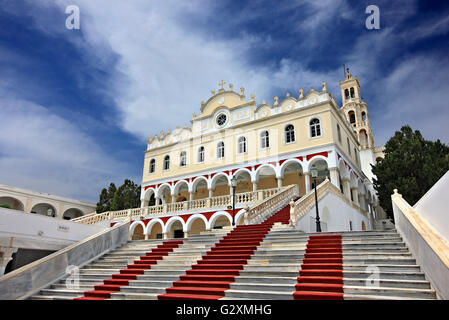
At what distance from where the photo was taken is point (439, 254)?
14.7 feet

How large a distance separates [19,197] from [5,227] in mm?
22307

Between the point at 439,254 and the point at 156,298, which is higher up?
the point at 439,254

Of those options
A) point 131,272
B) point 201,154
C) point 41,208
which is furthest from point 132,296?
point 41,208

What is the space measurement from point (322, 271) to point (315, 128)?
1716 cm

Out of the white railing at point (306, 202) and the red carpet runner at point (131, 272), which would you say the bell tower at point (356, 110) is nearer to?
the white railing at point (306, 202)

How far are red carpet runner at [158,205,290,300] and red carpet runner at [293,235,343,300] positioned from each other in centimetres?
164

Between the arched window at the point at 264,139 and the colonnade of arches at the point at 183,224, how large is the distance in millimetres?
6494

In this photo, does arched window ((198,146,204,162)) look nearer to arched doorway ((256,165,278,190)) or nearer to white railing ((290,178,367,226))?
arched doorway ((256,165,278,190))

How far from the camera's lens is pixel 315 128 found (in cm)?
2238

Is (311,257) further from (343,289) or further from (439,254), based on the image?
(439,254)

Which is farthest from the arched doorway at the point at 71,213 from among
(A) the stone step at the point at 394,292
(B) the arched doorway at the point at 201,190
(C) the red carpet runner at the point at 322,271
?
(A) the stone step at the point at 394,292

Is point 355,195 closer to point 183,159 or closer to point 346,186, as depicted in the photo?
point 346,186

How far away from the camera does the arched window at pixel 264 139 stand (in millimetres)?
24297

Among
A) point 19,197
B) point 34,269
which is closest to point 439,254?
point 34,269
